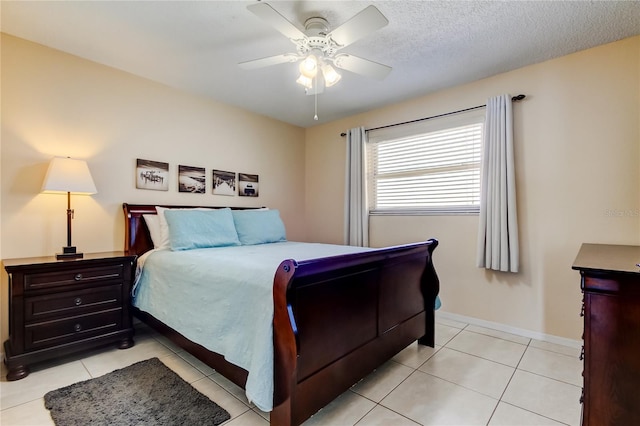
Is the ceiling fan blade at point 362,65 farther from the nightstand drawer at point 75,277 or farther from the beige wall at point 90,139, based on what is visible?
the nightstand drawer at point 75,277

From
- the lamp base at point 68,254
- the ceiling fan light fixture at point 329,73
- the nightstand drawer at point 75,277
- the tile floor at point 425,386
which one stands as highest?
the ceiling fan light fixture at point 329,73

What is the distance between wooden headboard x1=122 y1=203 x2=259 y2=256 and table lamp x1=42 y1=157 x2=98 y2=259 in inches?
17.2

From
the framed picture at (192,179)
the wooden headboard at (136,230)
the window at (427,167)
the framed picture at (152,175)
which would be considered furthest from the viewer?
the framed picture at (192,179)

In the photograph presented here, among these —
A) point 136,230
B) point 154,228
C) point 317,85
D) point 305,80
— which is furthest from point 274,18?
point 136,230

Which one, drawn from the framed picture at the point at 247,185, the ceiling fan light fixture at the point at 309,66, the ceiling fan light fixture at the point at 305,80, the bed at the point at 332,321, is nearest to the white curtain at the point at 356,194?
the framed picture at the point at 247,185

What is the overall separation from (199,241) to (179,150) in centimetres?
118

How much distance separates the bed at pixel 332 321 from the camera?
4.66 ft

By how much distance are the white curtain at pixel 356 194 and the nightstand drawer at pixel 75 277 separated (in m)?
2.55

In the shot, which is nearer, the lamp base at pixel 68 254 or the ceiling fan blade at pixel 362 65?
the ceiling fan blade at pixel 362 65

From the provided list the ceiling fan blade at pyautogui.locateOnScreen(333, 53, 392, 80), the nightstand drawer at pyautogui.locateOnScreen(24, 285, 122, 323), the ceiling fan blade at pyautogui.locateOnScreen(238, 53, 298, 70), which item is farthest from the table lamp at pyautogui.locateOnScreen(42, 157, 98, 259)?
the ceiling fan blade at pyautogui.locateOnScreen(333, 53, 392, 80)

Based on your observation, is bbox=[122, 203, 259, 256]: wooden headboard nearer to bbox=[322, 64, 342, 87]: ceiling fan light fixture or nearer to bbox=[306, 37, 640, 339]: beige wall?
bbox=[322, 64, 342, 87]: ceiling fan light fixture

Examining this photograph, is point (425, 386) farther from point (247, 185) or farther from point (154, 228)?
point (247, 185)

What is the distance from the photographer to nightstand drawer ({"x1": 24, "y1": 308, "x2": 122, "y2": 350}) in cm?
211

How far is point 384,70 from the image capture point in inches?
86.7
